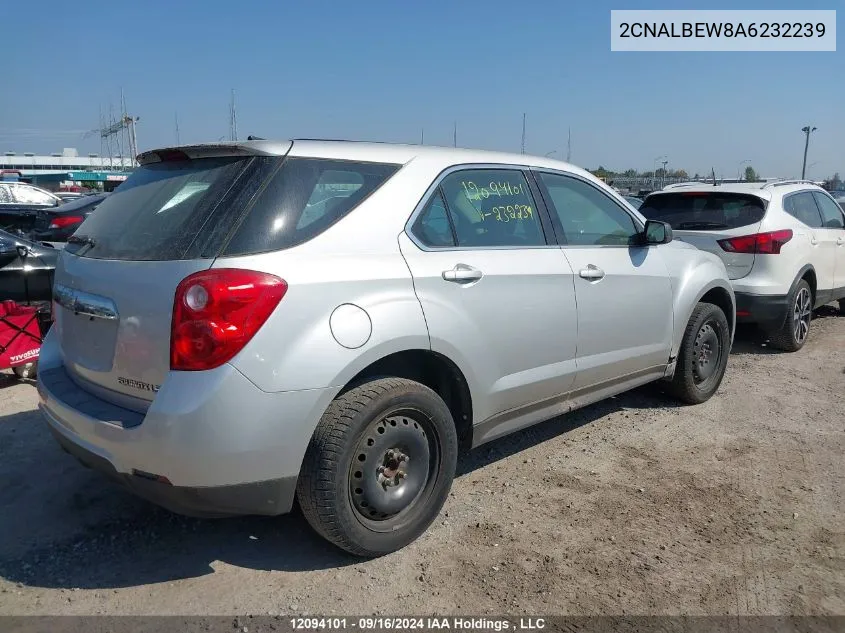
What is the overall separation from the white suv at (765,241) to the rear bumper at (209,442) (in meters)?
5.19

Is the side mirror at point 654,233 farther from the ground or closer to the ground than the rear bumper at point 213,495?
farther from the ground

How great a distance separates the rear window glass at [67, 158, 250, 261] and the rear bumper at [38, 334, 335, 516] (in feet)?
1.87

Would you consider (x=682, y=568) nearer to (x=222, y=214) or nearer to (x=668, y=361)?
(x=668, y=361)

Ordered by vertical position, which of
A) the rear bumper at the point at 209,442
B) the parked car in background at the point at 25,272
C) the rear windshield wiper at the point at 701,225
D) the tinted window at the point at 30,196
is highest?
the tinted window at the point at 30,196

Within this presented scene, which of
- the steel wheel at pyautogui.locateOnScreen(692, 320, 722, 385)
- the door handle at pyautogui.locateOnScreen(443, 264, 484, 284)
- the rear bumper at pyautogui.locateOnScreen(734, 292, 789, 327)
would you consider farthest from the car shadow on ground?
the rear bumper at pyautogui.locateOnScreen(734, 292, 789, 327)

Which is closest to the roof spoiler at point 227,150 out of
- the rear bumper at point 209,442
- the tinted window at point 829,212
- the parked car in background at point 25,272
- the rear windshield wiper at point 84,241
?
the rear windshield wiper at point 84,241

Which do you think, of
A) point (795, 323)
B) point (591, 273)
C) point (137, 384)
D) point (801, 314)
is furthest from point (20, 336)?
point (801, 314)

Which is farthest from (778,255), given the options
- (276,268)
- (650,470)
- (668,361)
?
(276,268)

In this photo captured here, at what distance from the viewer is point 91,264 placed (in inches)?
113

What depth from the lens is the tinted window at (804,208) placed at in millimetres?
6777

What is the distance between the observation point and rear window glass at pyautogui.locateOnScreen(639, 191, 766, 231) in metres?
6.50

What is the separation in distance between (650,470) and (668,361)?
95cm

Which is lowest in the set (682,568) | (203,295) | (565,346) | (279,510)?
(682,568)

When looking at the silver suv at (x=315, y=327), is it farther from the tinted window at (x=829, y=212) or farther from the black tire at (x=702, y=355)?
the tinted window at (x=829, y=212)
